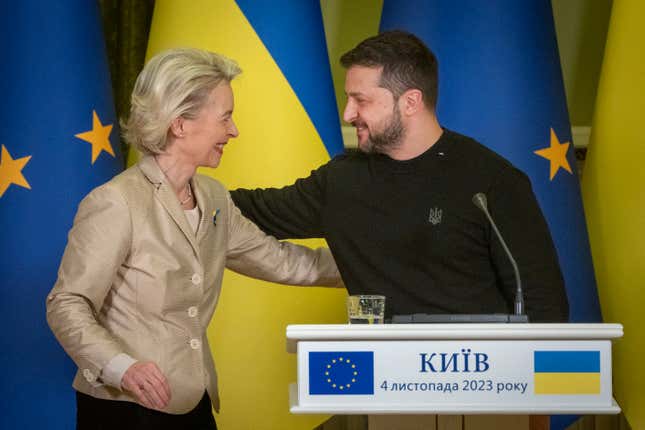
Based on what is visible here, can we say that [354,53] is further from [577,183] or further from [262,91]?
[577,183]

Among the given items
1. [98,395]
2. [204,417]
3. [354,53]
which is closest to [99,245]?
[98,395]

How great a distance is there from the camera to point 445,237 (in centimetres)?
227

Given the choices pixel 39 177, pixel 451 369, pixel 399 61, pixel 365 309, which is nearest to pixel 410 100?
pixel 399 61

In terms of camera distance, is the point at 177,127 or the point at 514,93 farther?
the point at 514,93

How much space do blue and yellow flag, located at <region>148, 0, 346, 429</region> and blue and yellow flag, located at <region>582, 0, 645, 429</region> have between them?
0.80 m

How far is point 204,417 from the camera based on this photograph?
6.75 ft

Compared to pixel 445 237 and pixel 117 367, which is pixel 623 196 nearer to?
pixel 445 237

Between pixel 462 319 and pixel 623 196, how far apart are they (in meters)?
1.29

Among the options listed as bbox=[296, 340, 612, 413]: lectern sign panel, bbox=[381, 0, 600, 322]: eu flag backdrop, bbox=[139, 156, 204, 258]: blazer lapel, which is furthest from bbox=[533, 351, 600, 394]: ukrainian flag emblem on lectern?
bbox=[381, 0, 600, 322]: eu flag backdrop

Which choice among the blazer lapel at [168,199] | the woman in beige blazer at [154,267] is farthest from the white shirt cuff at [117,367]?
the blazer lapel at [168,199]

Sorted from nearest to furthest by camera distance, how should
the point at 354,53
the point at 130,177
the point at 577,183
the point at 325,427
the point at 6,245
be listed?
the point at 130,177, the point at 354,53, the point at 6,245, the point at 577,183, the point at 325,427

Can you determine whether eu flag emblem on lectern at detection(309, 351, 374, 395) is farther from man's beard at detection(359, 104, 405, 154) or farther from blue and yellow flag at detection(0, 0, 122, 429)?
blue and yellow flag at detection(0, 0, 122, 429)

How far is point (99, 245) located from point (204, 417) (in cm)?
45

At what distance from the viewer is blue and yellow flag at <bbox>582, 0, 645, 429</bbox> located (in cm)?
268
